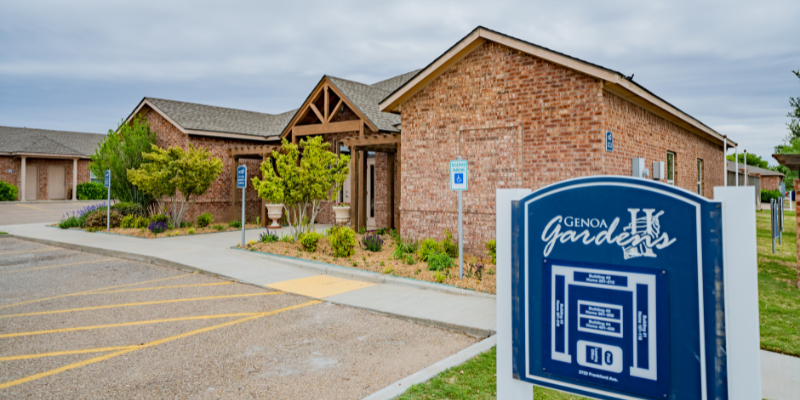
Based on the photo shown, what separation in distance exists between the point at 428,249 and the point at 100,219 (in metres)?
14.5

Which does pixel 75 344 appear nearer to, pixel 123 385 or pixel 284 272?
pixel 123 385

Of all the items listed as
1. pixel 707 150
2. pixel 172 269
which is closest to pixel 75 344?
pixel 172 269

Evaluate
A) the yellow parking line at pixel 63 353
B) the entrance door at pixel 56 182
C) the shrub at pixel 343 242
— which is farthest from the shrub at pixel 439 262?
the entrance door at pixel 56 182

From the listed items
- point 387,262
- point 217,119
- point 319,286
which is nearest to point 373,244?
point 387,262

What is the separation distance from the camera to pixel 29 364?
4.95 m

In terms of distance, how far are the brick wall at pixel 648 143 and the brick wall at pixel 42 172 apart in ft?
118

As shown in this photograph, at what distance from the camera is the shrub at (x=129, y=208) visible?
746 inches

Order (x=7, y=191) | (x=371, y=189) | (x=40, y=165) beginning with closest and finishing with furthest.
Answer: (x=371, y=189) → (x=7, y=191) → (x=40, y=165)

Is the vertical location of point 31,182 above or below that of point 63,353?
above

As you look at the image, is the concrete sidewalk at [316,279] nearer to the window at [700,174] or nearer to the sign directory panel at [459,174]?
the sign directory panel at [459,174]

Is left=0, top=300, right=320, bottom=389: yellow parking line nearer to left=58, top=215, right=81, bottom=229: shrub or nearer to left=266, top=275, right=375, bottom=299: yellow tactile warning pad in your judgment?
left=266, top=275, right=375, bottom=299: yellow tactile warning pad

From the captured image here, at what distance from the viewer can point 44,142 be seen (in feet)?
121

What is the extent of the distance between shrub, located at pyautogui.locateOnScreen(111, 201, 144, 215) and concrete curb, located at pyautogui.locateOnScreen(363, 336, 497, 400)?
1793 centimetres

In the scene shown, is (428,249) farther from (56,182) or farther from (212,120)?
(56,182)
